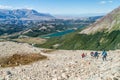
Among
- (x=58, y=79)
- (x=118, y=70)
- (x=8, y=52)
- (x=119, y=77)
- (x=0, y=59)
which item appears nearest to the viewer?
(x=119, y=77)

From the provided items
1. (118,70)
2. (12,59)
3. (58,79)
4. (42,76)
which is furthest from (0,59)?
(118,70)

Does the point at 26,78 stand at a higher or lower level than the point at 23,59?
higher

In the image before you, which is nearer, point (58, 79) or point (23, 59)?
point (58, 79)

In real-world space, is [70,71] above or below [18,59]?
above

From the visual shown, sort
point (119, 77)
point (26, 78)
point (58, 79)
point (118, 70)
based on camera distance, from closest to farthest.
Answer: point (119, 77)
point (118, 70)
point (58, 79)
point (26, 78)

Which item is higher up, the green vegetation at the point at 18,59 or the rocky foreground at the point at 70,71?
the rocky foreground at the point at 70,71

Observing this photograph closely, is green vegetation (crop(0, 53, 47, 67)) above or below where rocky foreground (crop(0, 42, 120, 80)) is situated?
below

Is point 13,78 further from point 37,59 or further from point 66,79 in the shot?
point 37,59

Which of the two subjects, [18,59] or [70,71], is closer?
[70,71]

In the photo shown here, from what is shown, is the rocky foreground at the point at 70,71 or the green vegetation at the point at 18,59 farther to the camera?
the green vegetation at the point at 18,59

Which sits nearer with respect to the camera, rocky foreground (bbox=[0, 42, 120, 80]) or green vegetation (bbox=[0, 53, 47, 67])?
rocky foreground (bbox=[0, 42, 120, 80])

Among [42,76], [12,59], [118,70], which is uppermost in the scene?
[118,70]
